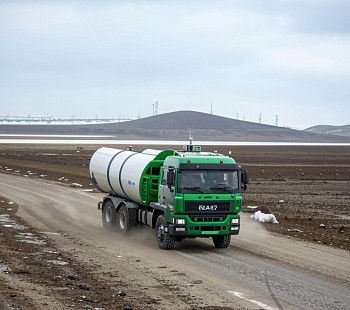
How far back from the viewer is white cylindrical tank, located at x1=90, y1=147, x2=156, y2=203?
23.9 meters

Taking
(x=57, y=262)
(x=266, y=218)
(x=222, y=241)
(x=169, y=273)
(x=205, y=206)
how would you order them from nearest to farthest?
(x=169, y=273)
(x=57, y=262)
(x=205, y=206)
(x=222, y=241)
(x=266, y=218)

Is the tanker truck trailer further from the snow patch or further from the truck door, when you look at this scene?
the snow patch

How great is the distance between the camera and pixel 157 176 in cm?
2336

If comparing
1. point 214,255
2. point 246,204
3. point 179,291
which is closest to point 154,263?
point 214,255

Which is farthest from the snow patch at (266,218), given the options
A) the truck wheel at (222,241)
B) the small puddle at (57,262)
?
the small puddle at (57,262)

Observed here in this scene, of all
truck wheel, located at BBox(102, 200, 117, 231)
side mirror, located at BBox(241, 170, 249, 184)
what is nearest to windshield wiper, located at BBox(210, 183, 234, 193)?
side mirror, located at BBox(241, 170, 249, 184)

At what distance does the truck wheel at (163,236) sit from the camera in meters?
21.7

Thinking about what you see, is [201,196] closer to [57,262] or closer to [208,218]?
[208,218]

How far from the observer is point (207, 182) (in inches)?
845

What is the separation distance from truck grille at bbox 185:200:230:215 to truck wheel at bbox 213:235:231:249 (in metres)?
1.20

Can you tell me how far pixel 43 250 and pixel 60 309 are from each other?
25.6 feet

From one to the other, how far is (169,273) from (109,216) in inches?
372

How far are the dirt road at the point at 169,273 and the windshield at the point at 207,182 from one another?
1.98 metres

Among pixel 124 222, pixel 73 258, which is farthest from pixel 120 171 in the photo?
pixel 73 258
